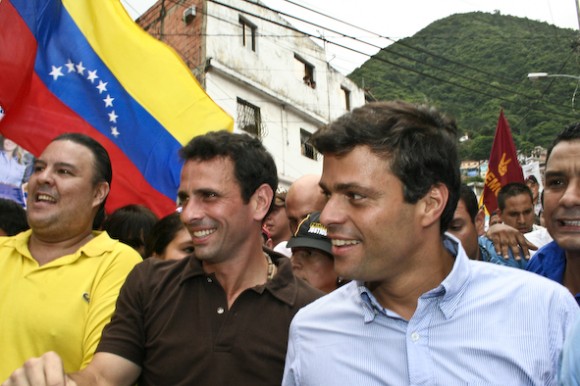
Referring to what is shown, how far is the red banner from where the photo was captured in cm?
759

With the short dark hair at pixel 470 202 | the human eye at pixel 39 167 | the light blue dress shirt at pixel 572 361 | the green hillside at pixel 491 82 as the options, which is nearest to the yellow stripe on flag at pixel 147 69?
the human eye at pixel 39 167

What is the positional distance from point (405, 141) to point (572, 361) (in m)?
0.90

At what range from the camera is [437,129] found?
212cm

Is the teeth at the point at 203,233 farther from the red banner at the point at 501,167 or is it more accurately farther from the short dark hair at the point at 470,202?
the red banner at the point at 501,167

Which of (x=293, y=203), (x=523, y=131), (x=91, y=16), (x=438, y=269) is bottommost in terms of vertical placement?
(x=438, y=269)

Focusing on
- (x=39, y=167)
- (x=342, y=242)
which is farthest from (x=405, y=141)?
(x=39, y=167)

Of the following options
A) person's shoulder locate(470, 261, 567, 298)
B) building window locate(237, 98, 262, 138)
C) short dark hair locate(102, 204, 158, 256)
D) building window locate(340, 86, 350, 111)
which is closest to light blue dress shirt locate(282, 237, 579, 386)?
person's shoulder locate(470, 261, 567, 298)

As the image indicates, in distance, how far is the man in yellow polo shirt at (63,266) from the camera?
2.47 m

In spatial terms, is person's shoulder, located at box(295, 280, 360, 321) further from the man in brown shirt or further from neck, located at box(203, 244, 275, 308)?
neck, located at box(203, 244, 275, 308)

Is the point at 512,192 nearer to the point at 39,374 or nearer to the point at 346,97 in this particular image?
the point at 39,374

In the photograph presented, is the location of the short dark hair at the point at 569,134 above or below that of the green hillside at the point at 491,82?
Answer: below

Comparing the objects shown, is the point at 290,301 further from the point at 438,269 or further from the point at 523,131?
the point at 523,131

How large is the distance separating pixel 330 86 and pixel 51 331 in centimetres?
2083

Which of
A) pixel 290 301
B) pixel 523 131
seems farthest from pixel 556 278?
pixel 523 131
